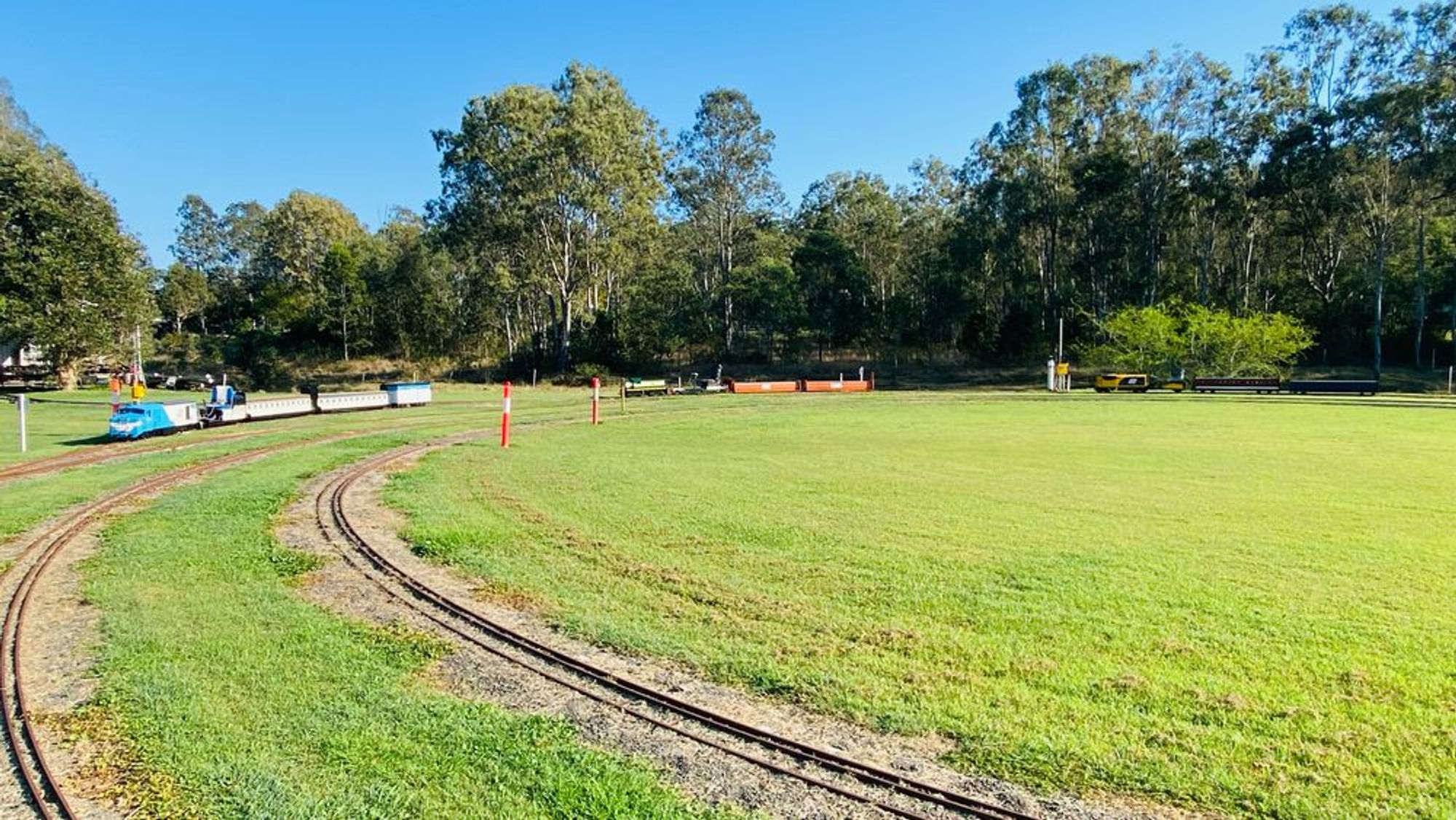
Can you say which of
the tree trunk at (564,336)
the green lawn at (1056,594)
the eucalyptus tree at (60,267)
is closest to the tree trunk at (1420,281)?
the green lawn at (1056,594)

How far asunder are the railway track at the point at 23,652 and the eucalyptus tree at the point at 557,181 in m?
46.0

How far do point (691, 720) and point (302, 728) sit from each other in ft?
8.67

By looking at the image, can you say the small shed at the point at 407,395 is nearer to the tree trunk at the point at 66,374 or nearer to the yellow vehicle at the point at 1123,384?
the tree trunk at the point at 66,374

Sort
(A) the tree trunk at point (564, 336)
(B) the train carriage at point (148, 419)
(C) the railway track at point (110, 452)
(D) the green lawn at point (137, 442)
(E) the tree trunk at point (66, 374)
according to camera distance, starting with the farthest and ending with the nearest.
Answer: (A) the tree trunk at point (564, 336), (E) the tree trunk at point (66, 374), (B) the train carriage at point (148, 419), (C) the railway track at point (110, 452), (D) the green lawn at point (137, 442)

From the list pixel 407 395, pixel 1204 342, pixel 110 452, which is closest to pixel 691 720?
pixel 110 452

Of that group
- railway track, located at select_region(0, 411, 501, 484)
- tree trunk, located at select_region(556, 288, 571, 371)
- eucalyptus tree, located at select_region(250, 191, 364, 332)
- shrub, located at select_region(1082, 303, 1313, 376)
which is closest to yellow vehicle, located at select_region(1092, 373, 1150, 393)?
shrub, located at select_region(1082, 303, 1313, 376)

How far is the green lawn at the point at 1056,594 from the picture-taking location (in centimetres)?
521

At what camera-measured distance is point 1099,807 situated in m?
4.64

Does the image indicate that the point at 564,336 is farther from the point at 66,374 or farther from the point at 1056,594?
the point at 1056,594

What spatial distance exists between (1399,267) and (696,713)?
7628 centimetres

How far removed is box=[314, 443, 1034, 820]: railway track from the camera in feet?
15.6

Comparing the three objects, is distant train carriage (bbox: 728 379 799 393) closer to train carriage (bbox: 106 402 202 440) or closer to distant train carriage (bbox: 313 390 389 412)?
distant train carriage (bbox: 313 390 389 412)

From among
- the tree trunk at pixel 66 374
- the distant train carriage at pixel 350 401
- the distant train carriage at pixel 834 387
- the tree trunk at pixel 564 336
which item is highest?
the tree trunk at pixel 564 336

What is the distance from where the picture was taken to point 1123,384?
49.7m
